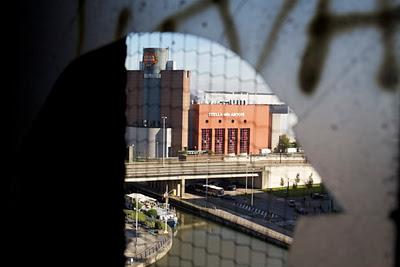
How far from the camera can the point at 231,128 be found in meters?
1.15

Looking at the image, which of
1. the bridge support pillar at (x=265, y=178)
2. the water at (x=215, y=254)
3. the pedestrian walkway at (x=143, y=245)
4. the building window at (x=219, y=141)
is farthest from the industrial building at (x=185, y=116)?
the bridge support pillar at (x=265, y=178)

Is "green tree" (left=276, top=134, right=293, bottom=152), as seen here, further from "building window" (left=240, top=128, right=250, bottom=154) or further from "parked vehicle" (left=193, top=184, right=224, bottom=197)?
"parked vehicle" (left=193, top=184, right=224, bottom=197)

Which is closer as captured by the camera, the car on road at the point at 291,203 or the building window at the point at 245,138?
the building window at the point at 245,138

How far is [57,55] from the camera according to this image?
0.85 m

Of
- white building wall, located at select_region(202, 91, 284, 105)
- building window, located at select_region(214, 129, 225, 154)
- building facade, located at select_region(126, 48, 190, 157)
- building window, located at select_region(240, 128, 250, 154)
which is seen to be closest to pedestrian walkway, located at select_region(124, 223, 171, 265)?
building facade, located at select_region(126, 48, 190, 157)

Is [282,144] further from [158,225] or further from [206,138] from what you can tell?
[158,225]

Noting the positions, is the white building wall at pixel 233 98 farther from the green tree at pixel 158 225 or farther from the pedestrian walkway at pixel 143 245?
the green tree at pixel 158 225

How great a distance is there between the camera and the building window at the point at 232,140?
46.8 inches

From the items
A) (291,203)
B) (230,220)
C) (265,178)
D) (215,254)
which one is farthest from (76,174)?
(265,178)

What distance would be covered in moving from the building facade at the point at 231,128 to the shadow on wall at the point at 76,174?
31cm

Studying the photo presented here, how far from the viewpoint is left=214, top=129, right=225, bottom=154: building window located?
1.28 m

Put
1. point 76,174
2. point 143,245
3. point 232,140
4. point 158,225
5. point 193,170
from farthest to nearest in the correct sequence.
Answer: point 158,225, point 143,245, point 193,170, point 232,140, point 76,174

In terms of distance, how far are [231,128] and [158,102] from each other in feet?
0.79

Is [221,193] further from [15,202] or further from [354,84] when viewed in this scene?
[354,84]
